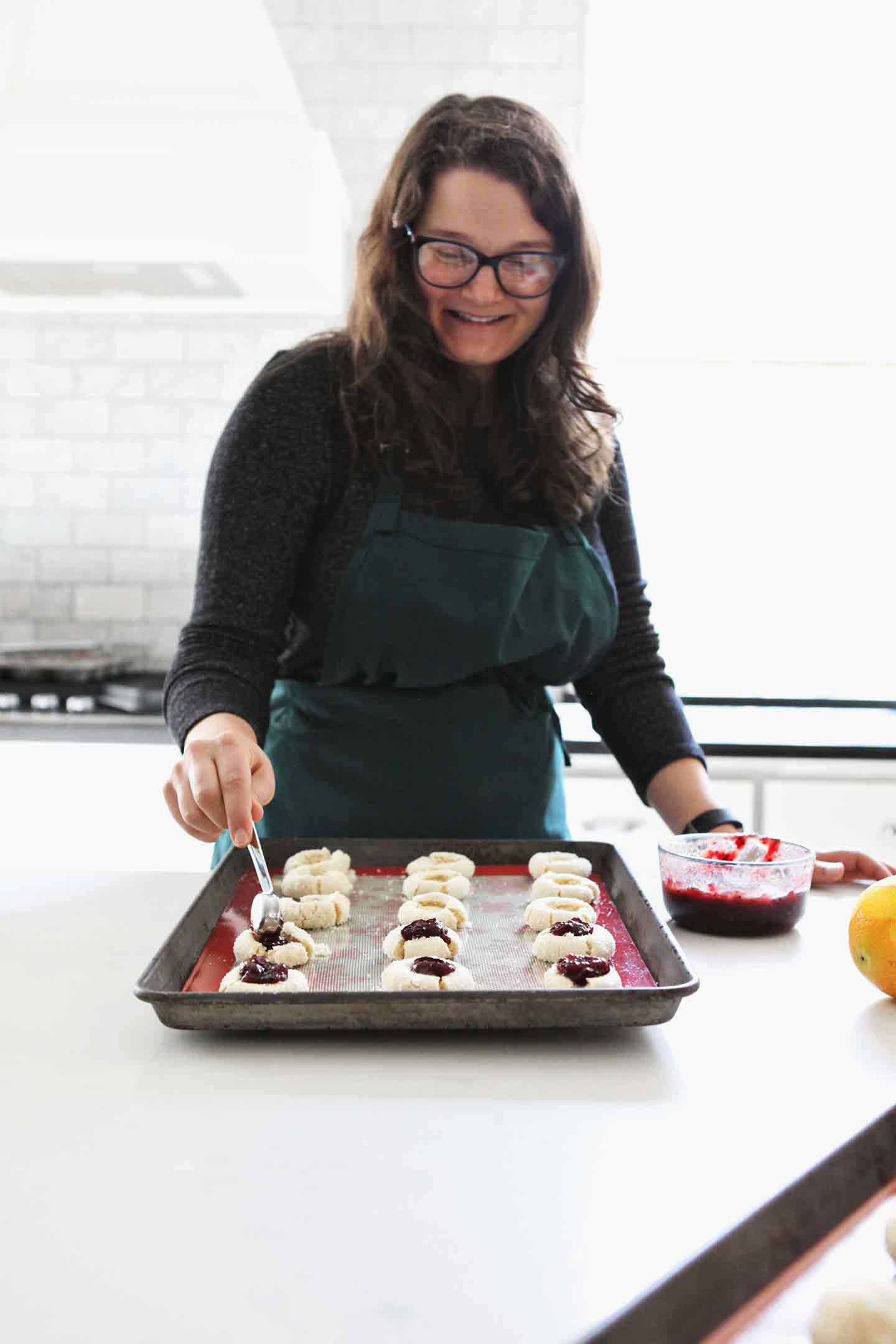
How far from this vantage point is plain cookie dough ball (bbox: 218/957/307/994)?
855 millimetres

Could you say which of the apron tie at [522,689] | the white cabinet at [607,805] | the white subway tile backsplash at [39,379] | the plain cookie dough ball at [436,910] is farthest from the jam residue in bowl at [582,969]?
the white subway tile backsplash at [39,379]

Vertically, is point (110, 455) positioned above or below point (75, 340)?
below

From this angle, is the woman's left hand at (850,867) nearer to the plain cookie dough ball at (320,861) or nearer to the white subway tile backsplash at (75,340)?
the plain cookie dough ball at (320,861)

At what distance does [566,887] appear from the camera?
3.58 feet

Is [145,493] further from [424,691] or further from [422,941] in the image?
[422,941]

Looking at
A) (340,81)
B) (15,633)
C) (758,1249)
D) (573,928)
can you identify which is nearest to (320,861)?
(573,928)

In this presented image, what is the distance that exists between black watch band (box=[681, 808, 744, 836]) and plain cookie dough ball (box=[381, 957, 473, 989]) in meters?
0.50

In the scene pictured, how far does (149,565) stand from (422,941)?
94.1 inches

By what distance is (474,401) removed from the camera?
150 cm

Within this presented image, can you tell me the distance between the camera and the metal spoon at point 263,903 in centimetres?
97

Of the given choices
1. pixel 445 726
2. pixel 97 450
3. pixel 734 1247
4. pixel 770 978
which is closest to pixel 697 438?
pixel 97 450

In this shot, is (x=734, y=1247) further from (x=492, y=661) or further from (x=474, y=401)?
(x=474, y=401)

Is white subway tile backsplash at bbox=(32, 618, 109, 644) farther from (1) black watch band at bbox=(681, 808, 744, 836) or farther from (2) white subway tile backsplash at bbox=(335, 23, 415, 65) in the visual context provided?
(1) black watch band at bbox=(681, 808, 744, 836)

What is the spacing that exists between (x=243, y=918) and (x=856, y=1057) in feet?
1.73
